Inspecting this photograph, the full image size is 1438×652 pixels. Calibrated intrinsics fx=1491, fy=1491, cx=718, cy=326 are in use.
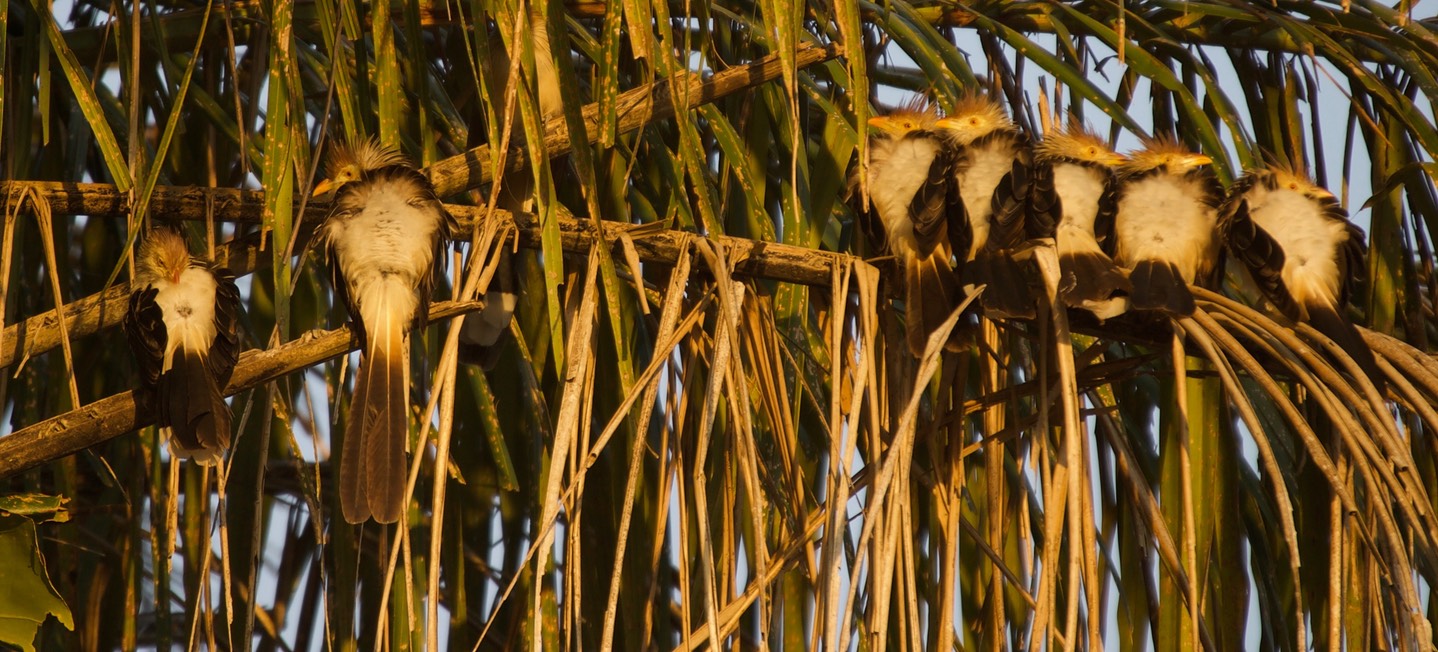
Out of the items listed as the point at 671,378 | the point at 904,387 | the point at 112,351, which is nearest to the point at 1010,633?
the point at 904,387

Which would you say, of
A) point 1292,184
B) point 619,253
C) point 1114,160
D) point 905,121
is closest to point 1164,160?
point 1114,160

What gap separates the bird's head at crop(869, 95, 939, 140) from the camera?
311 cm

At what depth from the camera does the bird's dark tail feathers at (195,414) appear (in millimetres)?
2146

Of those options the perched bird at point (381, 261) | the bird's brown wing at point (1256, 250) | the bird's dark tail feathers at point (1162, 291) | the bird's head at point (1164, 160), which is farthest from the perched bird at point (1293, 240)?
the perched bird at point (381, 261)

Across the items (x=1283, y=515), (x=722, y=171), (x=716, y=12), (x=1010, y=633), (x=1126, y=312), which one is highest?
(x=716, y=12)

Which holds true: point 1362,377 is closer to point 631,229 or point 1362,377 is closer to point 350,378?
point 631,229

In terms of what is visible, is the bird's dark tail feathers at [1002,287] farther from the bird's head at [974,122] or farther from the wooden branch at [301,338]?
the bird's head at [974,122]

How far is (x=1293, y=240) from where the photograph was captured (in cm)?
262

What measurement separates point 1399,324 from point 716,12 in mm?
1317

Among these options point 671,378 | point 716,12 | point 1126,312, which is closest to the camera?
point 671,378

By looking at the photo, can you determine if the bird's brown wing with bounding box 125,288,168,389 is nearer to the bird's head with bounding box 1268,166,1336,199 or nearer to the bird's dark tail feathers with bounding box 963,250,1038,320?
the bird's dark tail feathers with bounding box 963,250,1038,320

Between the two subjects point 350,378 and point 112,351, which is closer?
point 350,378

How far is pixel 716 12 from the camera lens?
261cm

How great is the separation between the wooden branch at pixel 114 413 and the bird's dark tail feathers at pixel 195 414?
8.5 inches
